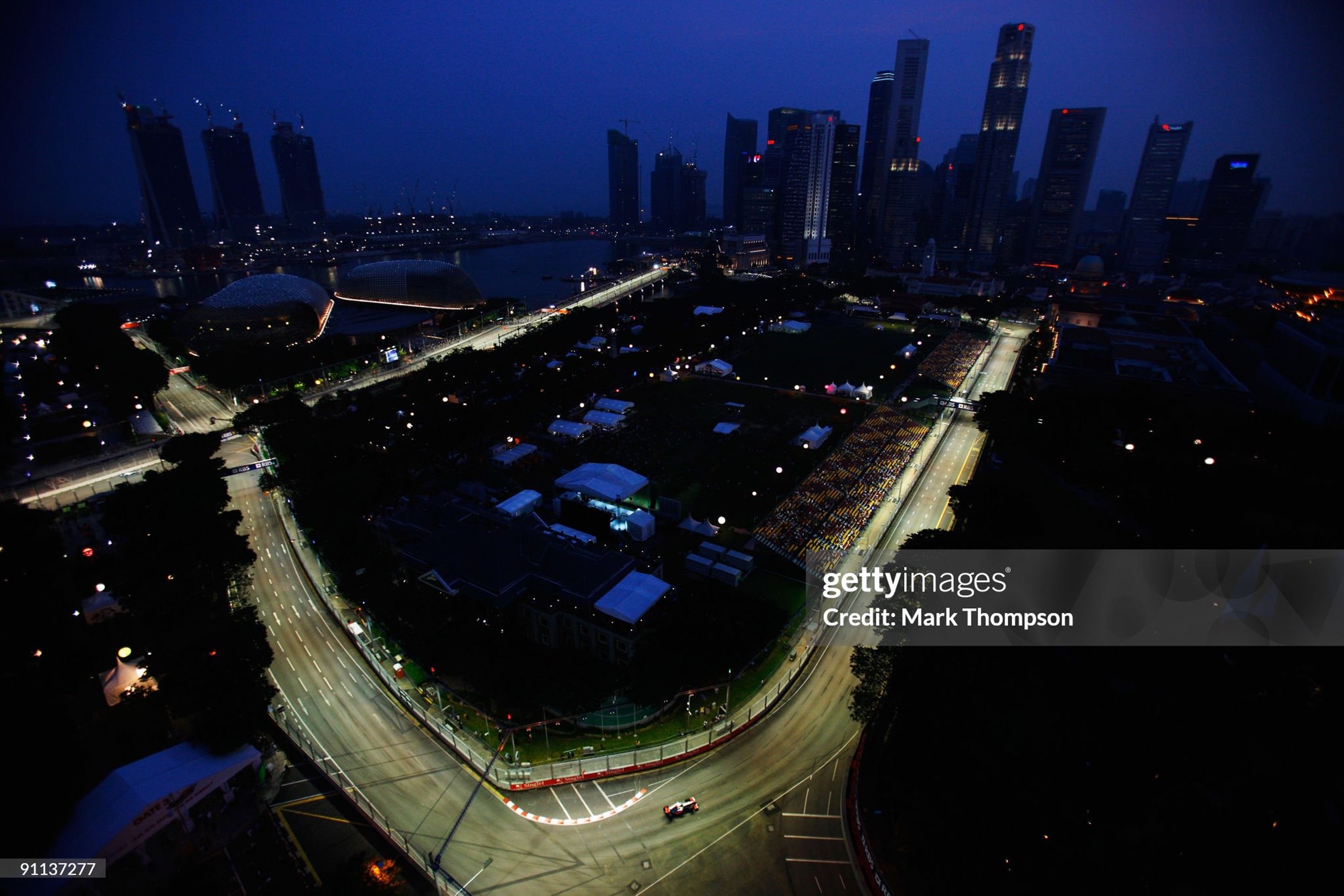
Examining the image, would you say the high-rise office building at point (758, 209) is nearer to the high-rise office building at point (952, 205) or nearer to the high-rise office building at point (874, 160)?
the high-rise office building at point (874, 160)

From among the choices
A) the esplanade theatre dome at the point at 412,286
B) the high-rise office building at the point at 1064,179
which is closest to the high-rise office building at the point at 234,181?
the esplanade theatre dome at the point at 412,286

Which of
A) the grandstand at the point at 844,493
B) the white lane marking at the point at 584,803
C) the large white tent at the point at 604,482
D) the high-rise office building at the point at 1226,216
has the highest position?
the high-rise office building at the point at 1226,216

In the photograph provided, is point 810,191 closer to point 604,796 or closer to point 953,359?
point 953,359

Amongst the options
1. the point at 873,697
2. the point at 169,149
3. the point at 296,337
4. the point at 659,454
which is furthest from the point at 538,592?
the point at 169,149

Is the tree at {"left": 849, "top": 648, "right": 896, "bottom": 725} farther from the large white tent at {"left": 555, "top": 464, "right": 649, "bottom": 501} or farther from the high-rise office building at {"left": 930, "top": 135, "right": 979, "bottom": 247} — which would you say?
the high-rise office building at {"left": 930, "top": 135, "right": 979, "bottom": 247}

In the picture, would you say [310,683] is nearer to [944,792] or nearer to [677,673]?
[677,673]

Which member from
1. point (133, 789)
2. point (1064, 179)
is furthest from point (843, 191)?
point (133, 789)

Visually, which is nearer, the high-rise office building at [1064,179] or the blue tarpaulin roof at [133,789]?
the blue tarpaulin roof at [133,789]
